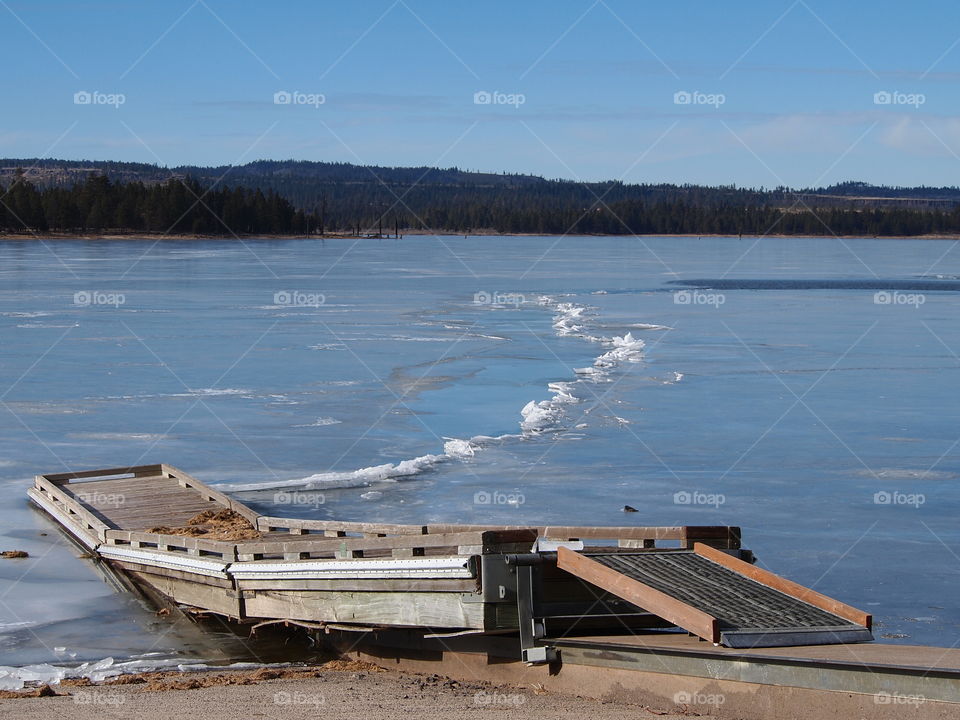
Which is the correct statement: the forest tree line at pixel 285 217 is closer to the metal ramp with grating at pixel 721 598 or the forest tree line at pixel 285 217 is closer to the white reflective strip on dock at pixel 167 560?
the white reflective strip on dock at pixel 167 560

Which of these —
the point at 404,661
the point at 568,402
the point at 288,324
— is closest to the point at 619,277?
the point at 288,324

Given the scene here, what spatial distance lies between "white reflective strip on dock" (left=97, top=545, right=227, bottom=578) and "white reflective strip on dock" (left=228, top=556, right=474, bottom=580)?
203mm

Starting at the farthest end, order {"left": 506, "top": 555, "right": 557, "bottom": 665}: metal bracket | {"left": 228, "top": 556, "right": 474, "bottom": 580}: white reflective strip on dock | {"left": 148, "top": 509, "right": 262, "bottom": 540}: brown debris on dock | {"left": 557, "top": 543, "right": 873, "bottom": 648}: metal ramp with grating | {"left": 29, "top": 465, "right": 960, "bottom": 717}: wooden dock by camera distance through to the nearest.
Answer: {"left": 148, "top": 509, "right": 262, "bottom": 540}: brown debris on dock → {"left": 228, "top": 556, "right": 474, "bottom": 580}: white reflective strip on dock → {"left": 506, "top": 555, "right": 557, "bottom": 665}: metal bracket → {"left": 557, "top": 543, "right": 873, "bottom": 648}: metal ramp with grating → {"left": 29, "top": 465, "right": 960, "bottom": 717}: wooden dock

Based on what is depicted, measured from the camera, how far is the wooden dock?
6.71m

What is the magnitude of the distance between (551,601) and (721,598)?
1.10 m

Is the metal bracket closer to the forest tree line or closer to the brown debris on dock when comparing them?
the brown debris on dock

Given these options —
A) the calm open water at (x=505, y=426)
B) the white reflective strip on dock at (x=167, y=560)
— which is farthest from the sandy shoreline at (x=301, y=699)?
the white reflective strip on dock at (x=167, y=560)

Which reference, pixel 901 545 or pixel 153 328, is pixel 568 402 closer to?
pixel 901 545

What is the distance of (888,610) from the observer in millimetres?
8875

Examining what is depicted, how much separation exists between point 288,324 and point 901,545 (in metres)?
22.6

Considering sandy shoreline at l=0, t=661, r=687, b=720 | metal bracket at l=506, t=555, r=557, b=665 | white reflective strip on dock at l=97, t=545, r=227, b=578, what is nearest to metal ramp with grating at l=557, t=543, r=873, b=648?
metal bracket at l=506, t=555, r=557, b=665

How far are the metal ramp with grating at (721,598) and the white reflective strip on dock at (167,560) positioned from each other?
2.96 metres

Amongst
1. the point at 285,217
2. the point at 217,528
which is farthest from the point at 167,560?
the point at 285,217

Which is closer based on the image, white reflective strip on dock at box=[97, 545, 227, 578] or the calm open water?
white reflective strip on dock at box=[97, 545, 227, 578]
